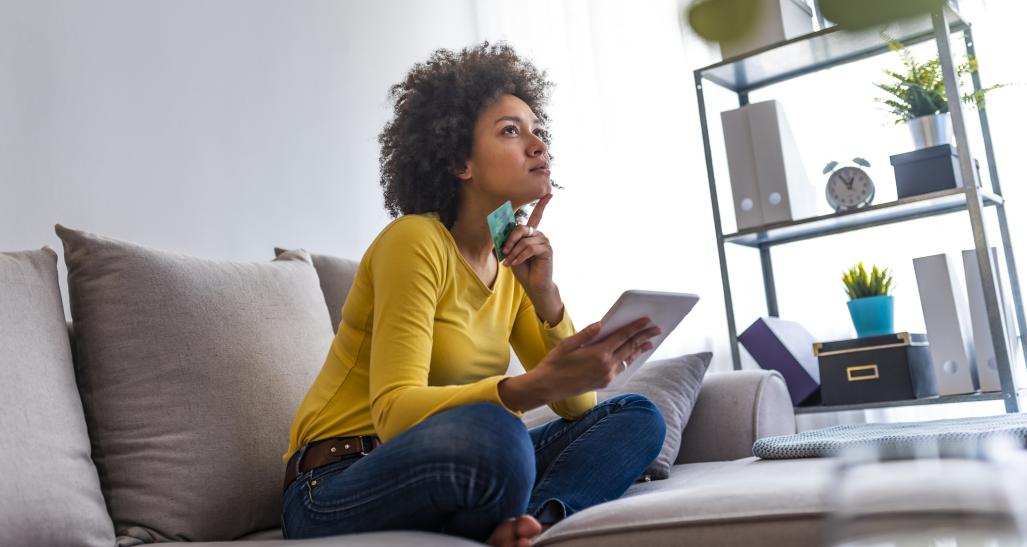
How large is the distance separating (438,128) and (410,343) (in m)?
0.48

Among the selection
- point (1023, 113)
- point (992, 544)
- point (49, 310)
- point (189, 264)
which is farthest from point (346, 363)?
point (1023, 113)

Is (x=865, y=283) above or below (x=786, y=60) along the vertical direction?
below

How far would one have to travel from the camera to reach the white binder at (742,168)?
2.79 meters

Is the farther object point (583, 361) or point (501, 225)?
point (501, 225)

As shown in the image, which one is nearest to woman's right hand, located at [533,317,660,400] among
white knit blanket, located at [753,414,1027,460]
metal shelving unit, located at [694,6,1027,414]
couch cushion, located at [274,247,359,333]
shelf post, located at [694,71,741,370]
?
white knit blanket, located at [753,414,1027,460]

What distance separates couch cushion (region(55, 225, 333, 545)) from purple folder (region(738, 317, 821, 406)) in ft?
4.93

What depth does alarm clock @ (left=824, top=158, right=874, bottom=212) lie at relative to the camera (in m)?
2.65

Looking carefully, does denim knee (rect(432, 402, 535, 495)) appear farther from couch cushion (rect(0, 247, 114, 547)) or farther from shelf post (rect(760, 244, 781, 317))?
shelf post (rect(760, 244, 781, 317))

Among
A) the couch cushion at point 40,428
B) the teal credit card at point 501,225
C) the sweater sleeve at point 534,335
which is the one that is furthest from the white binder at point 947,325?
the couch cushion at point 40,428

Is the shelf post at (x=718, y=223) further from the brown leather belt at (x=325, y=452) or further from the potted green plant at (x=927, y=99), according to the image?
the brown leather belt at (x=325, y=452)

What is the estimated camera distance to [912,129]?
2555 mm

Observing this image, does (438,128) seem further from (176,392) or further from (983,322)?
(983,322)

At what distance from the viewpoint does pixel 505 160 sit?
5.30 ft

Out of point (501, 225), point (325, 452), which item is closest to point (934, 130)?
point (501, 225)
